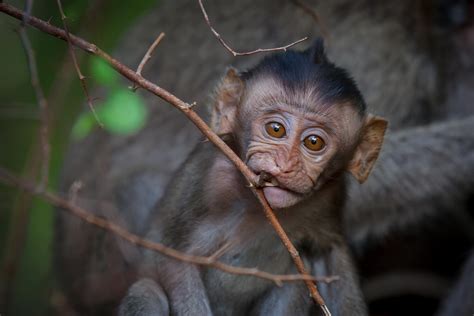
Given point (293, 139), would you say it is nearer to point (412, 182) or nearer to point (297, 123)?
point (297, 123)

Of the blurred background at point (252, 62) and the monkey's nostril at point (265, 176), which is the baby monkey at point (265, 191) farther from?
the blurred background at point (252, 62)

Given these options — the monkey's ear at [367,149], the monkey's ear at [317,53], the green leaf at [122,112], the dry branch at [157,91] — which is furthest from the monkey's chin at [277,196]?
the green leaf at [122,112]

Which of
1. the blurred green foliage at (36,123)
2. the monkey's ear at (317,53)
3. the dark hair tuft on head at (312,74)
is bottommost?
the blurred green foliage at (36,123)

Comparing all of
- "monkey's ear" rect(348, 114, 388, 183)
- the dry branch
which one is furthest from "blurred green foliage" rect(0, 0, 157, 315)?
the dry branch

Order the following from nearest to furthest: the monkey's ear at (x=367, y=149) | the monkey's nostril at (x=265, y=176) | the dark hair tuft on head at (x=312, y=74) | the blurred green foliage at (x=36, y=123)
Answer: the monkey's nostril at (x=265, y=176) < the dark hair tuft on head at (x=312, y=74) < the monkey's ear at (x=367, y=149) < the blurred green foliage at (x=36, y=123)

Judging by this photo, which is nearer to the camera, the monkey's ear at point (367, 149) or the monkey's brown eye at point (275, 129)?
the monkey's brown eye at point (275, 129)

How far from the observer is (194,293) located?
13.1ft

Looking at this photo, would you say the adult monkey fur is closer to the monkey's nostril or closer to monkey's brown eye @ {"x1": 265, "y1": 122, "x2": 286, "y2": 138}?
monkey's brown eye @ {"x1": 265, "y1": 122, "x2": 286, "y2": 138}

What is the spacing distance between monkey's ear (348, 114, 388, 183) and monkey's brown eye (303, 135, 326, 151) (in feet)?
1.18

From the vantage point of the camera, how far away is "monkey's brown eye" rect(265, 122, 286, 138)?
374cm

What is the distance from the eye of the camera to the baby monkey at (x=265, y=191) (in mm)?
3787

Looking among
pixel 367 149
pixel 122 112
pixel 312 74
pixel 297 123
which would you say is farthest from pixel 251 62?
pixel 297 123

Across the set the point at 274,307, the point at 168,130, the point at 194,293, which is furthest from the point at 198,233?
the point at 168,130

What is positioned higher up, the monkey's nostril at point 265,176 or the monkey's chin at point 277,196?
the monkey's nostril at point 265,176
